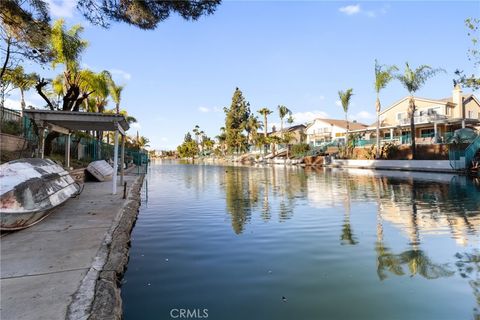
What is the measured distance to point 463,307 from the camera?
182 inches

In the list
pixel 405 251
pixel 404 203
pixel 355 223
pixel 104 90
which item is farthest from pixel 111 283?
pixel 104 90

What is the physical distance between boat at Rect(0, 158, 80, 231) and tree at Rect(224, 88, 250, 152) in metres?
95.3

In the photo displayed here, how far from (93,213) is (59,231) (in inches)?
89.4

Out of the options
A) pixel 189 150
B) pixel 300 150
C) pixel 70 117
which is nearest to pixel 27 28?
pixel 70 117

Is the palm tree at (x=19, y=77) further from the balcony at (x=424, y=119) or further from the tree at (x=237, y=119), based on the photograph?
the tree at (x=237, y=119)

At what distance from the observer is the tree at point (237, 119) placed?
106 m

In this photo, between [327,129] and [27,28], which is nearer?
[27,28]

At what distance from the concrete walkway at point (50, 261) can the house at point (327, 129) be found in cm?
6375

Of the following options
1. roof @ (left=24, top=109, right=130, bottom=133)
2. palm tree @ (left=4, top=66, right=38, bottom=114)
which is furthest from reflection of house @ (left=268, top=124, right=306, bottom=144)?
roof @ (left=24, top=109, right=130, bottom=133)

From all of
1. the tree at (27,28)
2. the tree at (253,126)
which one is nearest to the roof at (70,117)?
the tree at (27,28)

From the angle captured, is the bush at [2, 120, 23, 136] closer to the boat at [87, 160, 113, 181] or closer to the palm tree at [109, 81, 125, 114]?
the boat at [87, 160, 113, 181]

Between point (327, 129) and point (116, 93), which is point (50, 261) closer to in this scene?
point (116, 93)

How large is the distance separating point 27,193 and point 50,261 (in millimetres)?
3362

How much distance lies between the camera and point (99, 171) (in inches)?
838
